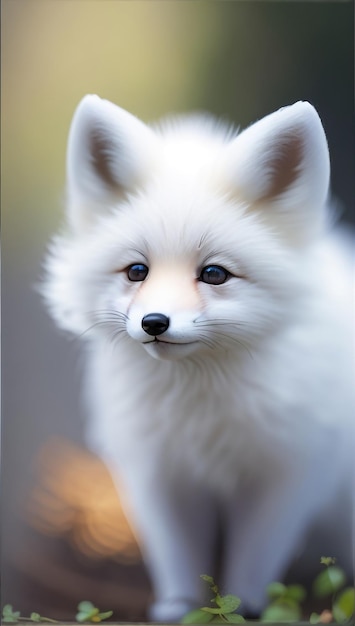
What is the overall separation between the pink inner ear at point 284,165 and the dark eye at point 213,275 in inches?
5.7

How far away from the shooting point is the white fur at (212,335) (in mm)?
1147

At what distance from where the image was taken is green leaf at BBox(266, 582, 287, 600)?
4.37ft

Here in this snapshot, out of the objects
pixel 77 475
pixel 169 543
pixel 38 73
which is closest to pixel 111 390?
pixel 77 475

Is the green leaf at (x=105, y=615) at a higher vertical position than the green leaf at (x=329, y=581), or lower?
lower

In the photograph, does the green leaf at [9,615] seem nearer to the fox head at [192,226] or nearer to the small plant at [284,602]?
the small plant at [284,602]

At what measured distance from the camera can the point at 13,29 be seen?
1.33 m

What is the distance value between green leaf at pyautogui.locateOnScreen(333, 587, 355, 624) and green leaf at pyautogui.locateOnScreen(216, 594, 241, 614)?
187 mm

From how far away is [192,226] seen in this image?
3.80 feet

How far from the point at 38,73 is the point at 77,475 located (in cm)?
77

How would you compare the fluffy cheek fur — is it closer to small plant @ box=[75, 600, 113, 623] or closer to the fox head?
the fox head

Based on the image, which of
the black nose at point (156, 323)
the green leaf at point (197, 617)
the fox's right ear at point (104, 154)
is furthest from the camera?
the green leaf at point (197, 617)

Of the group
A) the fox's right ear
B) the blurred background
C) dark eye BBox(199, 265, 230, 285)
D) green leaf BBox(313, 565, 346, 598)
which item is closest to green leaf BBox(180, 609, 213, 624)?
the blurred background

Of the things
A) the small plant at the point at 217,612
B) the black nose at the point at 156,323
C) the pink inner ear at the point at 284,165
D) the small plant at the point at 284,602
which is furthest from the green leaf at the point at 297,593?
the pink inner ear at the point at 284,165

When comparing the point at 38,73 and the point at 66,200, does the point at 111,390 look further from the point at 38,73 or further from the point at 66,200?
the point at 38,73
